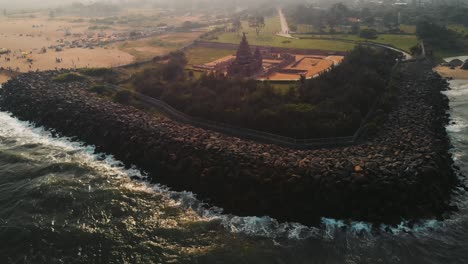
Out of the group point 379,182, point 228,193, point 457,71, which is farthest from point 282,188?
point 457,71

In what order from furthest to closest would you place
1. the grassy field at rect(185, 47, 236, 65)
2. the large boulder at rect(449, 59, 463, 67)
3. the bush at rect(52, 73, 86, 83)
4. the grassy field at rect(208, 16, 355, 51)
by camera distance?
1. the grassy field at rect(208, 16, 355, 51)
2. the grassy field at rect(185, 47, 236, 65)
3. the large boulder at rect(449, 59, 463, 67)
4. the bush at rect(52, 73, 86, 83)

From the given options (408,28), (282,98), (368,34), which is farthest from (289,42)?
(282,98)

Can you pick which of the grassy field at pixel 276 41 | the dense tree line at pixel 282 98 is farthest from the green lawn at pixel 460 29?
the dense tree line at pixel 282 98

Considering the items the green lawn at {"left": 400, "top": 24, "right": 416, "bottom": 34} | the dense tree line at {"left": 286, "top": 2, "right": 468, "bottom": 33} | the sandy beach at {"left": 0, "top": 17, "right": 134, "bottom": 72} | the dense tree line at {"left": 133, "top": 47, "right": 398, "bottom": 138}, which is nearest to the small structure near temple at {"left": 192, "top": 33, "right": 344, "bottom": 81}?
the dense tree line at {"left": 133, "top": 47, "right": 398, "bottom": 138}

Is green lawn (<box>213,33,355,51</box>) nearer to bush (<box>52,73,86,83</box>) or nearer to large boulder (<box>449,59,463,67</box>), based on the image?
large boulder (<box>449,59,463,67</box>)

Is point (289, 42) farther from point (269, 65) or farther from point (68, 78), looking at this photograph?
point (68, 78)


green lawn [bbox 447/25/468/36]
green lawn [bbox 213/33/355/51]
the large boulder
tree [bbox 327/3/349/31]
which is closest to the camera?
the large boulder

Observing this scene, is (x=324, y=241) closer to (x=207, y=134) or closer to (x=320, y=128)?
(x=320, y=128)
